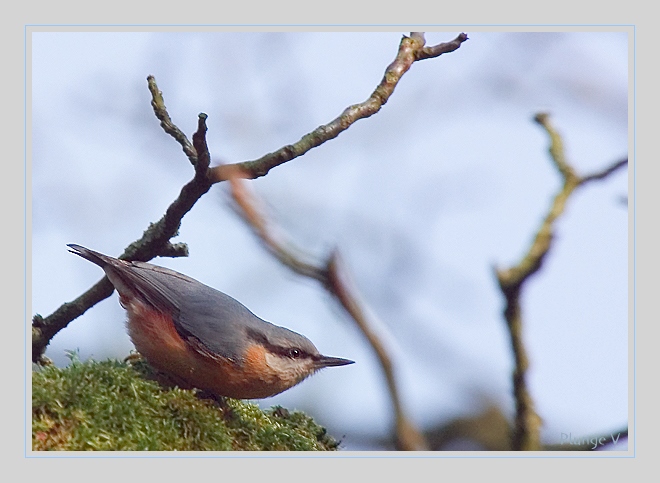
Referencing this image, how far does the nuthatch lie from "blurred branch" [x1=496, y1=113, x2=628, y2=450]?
120 cm

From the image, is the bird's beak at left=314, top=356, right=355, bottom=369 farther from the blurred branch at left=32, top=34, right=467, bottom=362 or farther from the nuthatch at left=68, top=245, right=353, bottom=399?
the blurred branch at left=32, top=34, right=467, bottom=362

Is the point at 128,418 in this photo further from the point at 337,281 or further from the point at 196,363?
the point at 337,281

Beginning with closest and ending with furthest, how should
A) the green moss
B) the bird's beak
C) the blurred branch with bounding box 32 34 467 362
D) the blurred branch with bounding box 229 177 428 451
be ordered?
the blurred branch with bounding box 229 177 428 451, the green moss, the blurred branch with bounding box 32 34 467 362, the bird's beak

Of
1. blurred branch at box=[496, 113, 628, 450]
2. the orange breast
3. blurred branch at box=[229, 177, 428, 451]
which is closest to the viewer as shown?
blurred branch at box=[229, 177, 428, 451]

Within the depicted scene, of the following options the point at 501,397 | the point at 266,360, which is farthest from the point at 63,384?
the point at 501,397

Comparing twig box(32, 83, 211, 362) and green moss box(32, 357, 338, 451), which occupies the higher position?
twig box(32, 83, 211, 362)

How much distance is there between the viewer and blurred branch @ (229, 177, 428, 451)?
65.7 inches

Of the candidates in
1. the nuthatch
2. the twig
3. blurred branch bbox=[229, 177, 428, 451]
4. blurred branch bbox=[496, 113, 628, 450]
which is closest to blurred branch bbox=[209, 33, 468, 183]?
the twig

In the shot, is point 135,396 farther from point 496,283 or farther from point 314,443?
point 496,283

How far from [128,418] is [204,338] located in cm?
60

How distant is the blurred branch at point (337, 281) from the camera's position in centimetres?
167

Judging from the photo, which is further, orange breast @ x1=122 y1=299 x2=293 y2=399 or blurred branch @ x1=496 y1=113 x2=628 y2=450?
orange breast @ x1=122 y1=299 x2=293 y2=399

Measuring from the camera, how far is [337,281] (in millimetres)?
1667

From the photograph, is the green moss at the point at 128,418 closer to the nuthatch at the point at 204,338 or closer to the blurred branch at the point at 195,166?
the nuthatch at the point at 204,338
